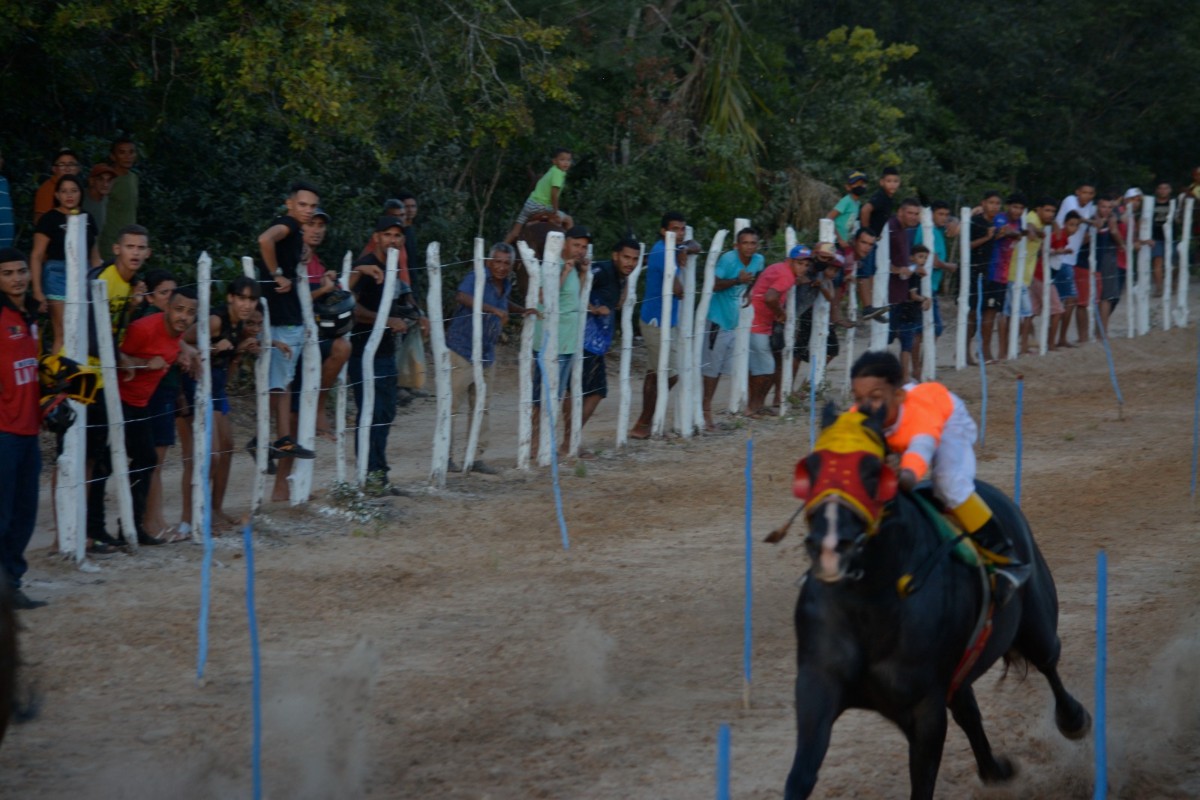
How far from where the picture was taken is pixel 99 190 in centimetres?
1198

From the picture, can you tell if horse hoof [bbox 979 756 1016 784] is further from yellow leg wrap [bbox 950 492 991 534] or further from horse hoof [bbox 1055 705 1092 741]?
yellow leg wrap [bbox 950 492 991 534]

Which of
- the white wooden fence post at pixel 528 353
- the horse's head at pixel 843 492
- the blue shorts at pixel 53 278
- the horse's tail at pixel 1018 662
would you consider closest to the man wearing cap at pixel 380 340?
the white wooden fence post at pixel 528 353

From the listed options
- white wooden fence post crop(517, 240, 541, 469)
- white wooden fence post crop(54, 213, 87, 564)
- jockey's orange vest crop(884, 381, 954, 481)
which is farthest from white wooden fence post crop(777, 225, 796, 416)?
jockey's orange vest crop(884, 381, 954, 481)

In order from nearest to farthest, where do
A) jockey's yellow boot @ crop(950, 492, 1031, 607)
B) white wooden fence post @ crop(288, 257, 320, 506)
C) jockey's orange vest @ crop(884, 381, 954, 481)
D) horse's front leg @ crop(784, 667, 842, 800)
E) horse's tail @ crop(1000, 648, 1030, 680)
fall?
horse's front leg @ crop(784, 667, 842, 800), jockey's orange vest @ crop(884, 381, 954, 481), jockey's yellow boot @ crop(950, 492, 1031, 607), horse's tail @ crop(1000, 648, 1030, 680), white wooden fence post @ crop(288, 257, 320, 506)

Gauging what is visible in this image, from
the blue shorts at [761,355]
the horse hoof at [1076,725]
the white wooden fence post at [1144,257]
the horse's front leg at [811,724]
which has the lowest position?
the horse hoof at [1076,725]

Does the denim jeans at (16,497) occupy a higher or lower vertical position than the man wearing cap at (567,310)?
lower

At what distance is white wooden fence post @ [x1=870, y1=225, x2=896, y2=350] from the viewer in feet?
52.9

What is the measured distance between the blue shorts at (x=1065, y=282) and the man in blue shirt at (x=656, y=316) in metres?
7.74

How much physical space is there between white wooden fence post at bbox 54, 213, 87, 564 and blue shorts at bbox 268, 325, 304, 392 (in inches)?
62.2

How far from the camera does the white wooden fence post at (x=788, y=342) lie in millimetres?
14797

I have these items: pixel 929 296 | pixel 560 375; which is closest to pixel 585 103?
pixel 929 296

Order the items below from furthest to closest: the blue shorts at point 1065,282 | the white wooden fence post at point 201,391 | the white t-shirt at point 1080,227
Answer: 1. the blue shorts at point 1065,282
2. the white t-shirt at point 1080,227
3. the white wooden fence post at point 201,391

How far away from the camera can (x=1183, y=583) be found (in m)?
9.09

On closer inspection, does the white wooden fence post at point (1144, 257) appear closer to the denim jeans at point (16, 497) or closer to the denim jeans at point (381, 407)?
the denim jeans at point (381, 407)
